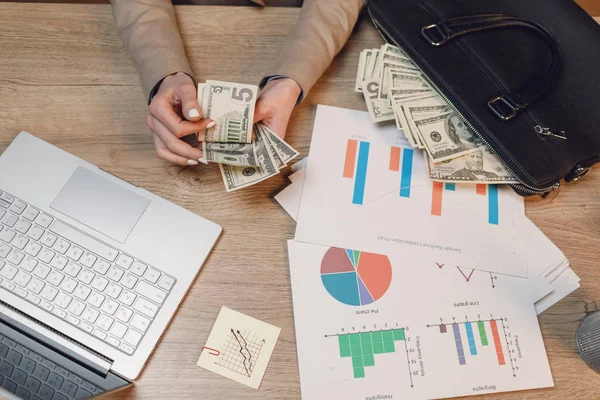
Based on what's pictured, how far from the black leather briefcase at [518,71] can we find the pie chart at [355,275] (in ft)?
0.99

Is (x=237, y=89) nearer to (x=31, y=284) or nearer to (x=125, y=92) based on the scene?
(x=125, y=92)

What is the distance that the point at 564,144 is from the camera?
904mm

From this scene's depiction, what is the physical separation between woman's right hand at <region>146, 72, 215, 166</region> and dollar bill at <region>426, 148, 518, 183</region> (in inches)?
16.7

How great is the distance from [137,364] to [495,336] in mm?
586

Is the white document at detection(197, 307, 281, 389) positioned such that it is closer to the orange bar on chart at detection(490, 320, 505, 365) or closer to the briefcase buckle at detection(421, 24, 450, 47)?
the orange bar on chart at detection(490, 320, 505, 365)

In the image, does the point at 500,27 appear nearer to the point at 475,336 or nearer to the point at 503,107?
the point at 503,107

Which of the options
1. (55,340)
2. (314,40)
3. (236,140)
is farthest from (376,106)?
(55,340)

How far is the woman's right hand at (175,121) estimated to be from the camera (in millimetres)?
840

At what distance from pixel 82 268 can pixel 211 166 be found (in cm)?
28

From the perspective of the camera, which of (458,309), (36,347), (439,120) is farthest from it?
(439,120)

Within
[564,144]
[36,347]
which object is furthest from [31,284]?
[564,144]

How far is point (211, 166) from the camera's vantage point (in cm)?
91

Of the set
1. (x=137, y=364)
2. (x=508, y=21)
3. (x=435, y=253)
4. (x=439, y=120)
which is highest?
(x=508, y=21)

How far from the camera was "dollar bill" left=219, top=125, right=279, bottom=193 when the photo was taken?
85 centimetres
